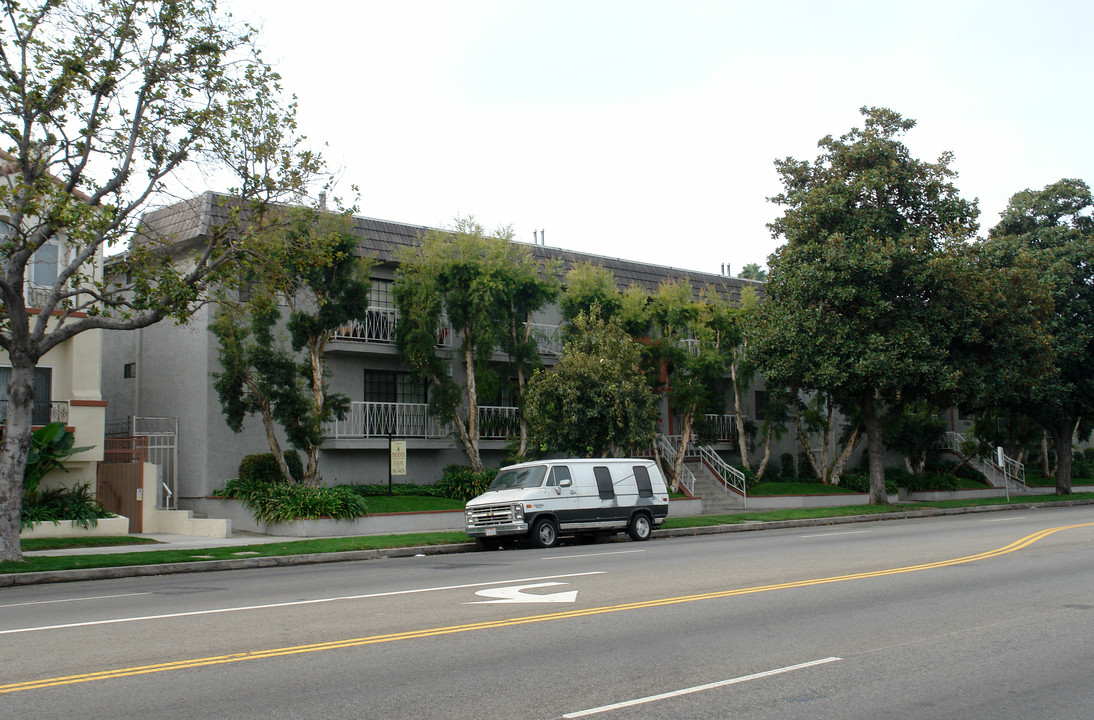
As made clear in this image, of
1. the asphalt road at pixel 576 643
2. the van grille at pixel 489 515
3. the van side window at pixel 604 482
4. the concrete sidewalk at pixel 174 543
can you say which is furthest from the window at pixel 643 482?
the concrete sidewalk at pixel 174 543

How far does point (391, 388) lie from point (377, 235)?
474 centimetres

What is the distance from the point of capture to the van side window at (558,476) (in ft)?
66.1

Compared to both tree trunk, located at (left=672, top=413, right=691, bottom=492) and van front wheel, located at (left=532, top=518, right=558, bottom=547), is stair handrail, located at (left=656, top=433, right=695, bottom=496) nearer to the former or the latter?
tree trunk, located at (left=672, top=413, right=691, bottom=492)

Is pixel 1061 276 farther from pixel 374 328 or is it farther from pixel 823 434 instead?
pixel 374 328

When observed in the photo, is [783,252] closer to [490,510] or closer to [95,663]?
[490,510]

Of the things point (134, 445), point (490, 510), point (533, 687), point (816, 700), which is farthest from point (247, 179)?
point (816, 700)

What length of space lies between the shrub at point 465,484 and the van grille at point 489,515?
684cm

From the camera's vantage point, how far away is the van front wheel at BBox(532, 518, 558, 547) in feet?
64.7

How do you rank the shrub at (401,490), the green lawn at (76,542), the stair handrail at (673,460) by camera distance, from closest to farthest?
the green lawn at (76,542) → the shrub at (401,490) → the stair handrail at (673,460)

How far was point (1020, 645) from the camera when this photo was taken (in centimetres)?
811

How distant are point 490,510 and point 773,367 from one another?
14851 millimetres

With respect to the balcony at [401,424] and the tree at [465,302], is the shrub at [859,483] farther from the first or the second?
the tree at [465,302]

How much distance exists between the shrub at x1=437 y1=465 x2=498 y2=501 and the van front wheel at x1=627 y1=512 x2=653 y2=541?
6.43 metres

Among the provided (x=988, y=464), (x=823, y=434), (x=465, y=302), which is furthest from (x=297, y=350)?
(x=988, y=464)
